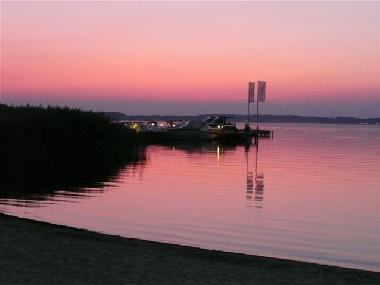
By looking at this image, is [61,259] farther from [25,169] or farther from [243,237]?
[25,169]

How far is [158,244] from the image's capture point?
1255cm

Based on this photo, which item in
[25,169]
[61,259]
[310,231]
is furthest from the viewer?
[25,169]

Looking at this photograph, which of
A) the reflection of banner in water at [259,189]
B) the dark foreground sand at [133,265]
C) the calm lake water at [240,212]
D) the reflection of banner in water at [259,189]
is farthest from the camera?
the reflection of banner in water at [259,189]

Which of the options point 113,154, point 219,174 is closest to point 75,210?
point 219,174

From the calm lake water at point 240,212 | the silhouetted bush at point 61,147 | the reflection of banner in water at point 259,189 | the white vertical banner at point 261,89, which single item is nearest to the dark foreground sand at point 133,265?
the calm lake water at point 240,212

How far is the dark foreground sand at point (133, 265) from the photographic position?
8.70 meters

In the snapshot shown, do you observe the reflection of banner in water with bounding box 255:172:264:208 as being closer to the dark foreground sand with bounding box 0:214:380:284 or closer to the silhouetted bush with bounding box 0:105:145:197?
the silhouetted bush with bounding box 0:105:145:197

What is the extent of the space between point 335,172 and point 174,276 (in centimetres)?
2748

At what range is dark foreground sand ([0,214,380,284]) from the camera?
8.70 meters

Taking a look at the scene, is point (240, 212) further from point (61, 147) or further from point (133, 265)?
point (61, 147)

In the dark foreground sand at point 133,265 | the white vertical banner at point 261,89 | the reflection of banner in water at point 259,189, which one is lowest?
the reflection of banner in water at point 259,189

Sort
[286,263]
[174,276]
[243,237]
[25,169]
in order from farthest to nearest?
[25,169], [243,237], [286,263], [174,276]

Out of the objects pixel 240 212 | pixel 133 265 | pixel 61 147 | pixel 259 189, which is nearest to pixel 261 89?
pixel 61 147

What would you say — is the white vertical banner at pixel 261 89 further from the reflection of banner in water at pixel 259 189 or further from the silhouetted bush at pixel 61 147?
the reflection of banner in water at pixel 259 189
